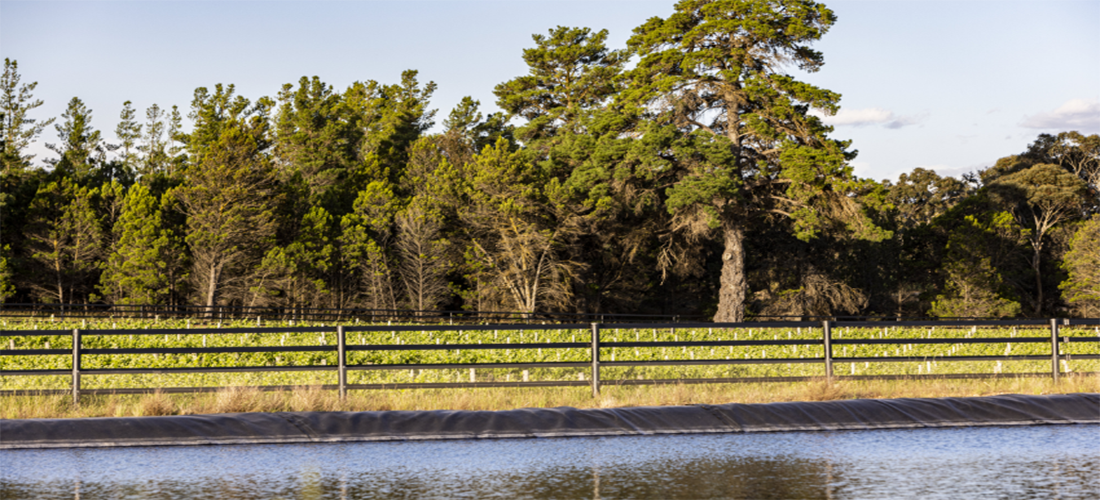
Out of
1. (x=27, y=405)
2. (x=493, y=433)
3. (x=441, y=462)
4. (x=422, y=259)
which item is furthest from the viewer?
(x=422, y=259)

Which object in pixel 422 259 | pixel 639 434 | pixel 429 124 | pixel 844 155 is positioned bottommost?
pixel 639 434

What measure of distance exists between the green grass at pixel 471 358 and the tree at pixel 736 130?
737cm

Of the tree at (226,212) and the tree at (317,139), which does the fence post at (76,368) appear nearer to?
the tree at (226,212)

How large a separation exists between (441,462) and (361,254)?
165ft

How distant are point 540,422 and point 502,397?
187cm

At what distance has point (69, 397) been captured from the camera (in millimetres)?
13820

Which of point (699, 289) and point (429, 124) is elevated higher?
point (429, 124)

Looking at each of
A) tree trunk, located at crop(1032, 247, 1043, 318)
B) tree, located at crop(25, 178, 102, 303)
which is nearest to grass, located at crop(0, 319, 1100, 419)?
tree, located at crop(25, 178, 102, 303)

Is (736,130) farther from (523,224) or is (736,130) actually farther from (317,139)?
(317,139)

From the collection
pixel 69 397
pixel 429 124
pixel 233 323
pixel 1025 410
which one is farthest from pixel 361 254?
pixel 1025 410

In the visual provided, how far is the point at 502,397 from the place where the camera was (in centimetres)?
1402

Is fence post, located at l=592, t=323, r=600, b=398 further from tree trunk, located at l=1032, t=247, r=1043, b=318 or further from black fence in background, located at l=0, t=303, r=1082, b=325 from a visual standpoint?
tree trunk, located at l=1032, t=247, r=1043, b=318

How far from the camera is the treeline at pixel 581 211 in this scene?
44969mm

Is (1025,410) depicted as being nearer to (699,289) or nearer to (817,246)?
(817,246)
